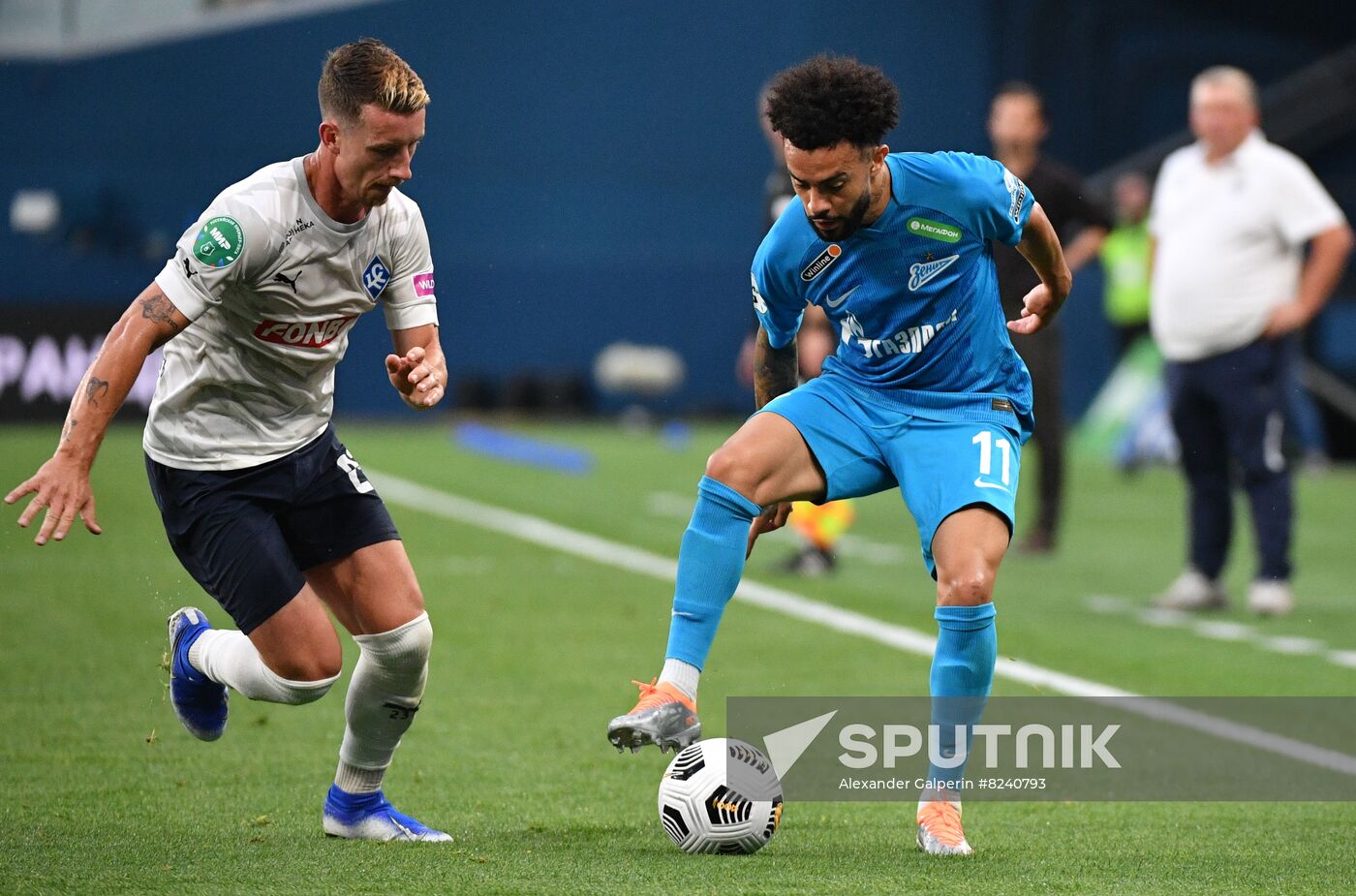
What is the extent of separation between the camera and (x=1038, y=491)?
11.4 m

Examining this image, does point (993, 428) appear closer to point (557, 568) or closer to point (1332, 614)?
point (1332, 614)

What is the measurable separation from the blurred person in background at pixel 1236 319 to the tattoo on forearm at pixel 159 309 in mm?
6193

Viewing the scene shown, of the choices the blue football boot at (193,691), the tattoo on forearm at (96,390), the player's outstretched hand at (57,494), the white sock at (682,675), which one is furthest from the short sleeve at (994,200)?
the blue football boot at (193,691)

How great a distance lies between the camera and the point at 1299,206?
368 inches

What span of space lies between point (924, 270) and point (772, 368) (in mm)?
604

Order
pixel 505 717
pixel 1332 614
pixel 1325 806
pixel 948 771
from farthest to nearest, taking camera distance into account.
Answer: pixel 1332 614, pixel 505 717, pixel 1325 806, pixel 948 771

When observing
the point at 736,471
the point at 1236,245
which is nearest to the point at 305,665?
the point at 736,471

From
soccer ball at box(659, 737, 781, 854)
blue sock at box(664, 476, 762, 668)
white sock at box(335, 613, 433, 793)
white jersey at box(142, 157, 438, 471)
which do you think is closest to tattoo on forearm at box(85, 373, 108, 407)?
white jersey at box(142, 157, 438, 471)

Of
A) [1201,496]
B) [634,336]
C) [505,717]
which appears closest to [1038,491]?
[1201,496]

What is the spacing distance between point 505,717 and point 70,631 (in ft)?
8.70

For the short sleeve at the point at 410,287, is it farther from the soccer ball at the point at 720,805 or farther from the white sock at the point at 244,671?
the soccer ball at the point at 720,805

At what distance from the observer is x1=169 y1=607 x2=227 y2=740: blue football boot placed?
5281 mm

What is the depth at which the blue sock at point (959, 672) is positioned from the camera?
474 centimetres

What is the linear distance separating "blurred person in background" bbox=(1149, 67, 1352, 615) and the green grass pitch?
16.6 inches
